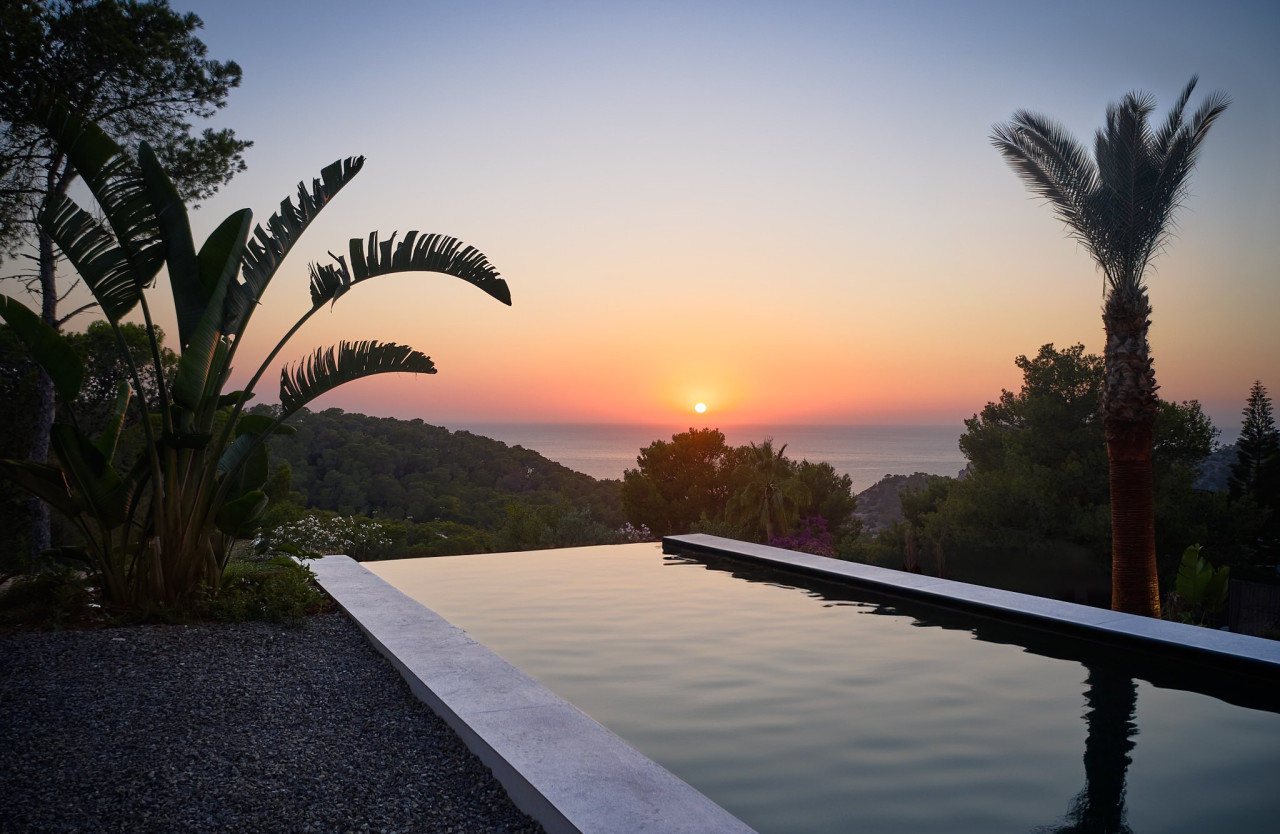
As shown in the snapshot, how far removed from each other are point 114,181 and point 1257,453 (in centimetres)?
2489

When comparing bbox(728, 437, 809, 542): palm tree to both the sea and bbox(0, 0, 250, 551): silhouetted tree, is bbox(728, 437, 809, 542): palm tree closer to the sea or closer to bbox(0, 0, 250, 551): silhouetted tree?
bbox(0, 0, 250, 551): silhouetted tree

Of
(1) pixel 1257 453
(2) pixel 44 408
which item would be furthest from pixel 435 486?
(1) pixel 1257 453

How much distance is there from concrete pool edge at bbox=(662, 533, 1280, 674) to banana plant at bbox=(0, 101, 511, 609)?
13.3ft

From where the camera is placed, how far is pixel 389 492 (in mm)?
20578

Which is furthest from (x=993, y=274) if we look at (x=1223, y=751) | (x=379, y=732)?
(x=379, y=732)

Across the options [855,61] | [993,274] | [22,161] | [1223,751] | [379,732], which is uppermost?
[855,61]

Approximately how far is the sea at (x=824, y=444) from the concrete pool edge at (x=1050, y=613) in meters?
28.7

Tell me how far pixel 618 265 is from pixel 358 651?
11111 mm

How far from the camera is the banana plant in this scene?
557 centimetres

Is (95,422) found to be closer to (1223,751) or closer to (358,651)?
→ (358,651)

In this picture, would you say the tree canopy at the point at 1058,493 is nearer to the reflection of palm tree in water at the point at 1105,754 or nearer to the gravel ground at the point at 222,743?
the reflection of palm tree in water at the point at 1105,754

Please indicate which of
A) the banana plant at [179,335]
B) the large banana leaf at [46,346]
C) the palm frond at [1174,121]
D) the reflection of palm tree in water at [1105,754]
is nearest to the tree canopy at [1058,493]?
the palm frond at [1174,121]

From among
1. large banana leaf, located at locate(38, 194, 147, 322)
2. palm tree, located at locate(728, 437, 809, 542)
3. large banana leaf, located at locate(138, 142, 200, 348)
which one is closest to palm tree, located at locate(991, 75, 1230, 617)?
palm tree, located at locate(728, 437, 809, 542)

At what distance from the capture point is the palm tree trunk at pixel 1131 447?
31.3 ft
